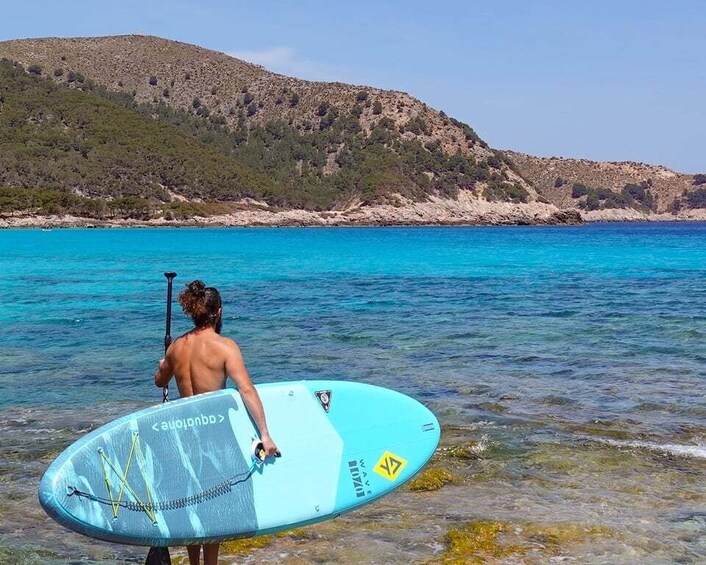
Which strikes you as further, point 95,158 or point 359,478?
point 95,158

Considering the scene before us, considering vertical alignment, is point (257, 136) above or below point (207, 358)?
above

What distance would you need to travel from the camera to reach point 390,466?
6.79 metres

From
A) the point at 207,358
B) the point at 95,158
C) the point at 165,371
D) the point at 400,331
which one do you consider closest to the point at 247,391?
the point at 207,358

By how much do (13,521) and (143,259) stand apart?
167 feet

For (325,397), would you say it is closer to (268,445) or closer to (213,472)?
(268,445)

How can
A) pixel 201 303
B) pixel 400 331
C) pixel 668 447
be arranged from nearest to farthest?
pixel 201 303, pixel 668 447, pixel 400 331

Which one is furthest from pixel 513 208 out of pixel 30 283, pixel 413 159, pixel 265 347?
pixel 265 347

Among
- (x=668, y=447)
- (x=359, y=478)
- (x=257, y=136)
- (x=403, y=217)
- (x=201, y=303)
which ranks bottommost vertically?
(x=403, y=217)

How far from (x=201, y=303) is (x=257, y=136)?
181 meters

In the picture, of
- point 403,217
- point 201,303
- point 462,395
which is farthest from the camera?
point 403,217

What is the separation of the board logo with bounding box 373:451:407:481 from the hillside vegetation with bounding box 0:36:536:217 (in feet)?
467

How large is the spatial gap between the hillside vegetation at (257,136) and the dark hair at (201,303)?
468 ft

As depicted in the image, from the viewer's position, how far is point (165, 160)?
154 metres

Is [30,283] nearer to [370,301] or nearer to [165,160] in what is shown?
[370,301]
